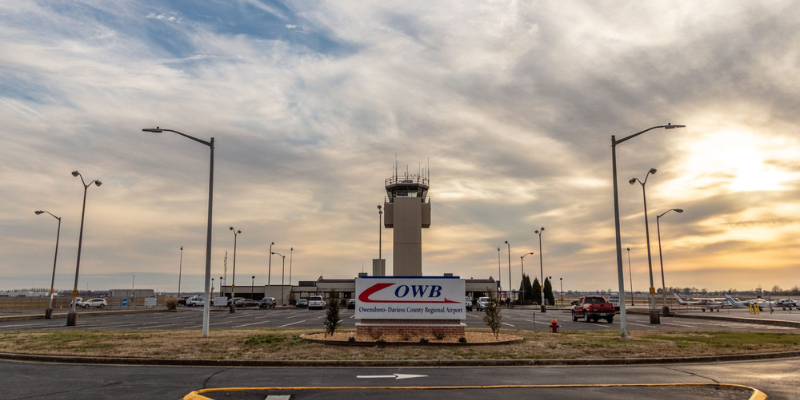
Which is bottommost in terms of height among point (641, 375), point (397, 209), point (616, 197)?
point (641, 375)

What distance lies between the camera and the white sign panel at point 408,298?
2048cm

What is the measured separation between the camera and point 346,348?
17828mm

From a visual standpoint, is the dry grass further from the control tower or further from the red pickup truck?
the control tower

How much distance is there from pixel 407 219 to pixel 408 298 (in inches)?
1600

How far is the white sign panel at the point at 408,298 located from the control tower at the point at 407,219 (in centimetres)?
3855

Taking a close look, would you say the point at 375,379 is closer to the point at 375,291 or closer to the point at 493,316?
the point at 375,291

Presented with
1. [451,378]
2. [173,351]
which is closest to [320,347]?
[173,351]

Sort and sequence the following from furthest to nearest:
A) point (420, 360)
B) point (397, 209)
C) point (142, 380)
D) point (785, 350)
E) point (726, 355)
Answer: point (397, 209)
point (785, 350)
point (726, 355)
point (420, 360)
point (142, 380)

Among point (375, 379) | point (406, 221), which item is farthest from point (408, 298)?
→ point (406, 221)

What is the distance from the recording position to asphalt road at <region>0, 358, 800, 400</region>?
1066cm

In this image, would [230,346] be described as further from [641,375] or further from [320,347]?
[641,375]

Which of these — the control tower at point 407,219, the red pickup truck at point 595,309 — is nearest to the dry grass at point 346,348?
the red pickup truck at point 595,309

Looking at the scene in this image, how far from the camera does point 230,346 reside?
18.1 m

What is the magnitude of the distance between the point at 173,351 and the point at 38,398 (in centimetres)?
688
